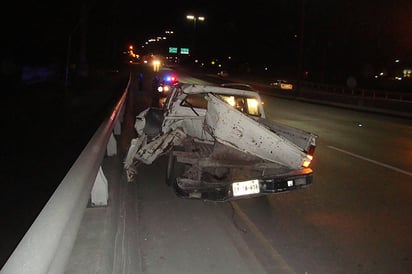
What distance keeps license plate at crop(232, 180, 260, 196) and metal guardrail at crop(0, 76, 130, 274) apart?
2.33 m

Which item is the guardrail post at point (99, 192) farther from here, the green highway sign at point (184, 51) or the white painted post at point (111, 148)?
the green highway sign at point (184, 51)

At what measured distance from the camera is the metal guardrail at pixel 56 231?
2.22 meters

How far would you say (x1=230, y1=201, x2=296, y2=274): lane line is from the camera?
479 centimetres

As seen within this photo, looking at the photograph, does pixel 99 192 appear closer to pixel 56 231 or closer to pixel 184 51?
pixel 56 231

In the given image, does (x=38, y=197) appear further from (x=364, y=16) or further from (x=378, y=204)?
(x=364, y=16)

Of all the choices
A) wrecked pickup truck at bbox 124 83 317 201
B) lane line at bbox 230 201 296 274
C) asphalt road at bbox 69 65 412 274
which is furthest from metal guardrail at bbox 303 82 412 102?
lane line at bbox 230 201 296 274

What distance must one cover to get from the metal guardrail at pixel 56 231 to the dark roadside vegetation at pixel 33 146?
2.16 m

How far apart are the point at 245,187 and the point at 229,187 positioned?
0.73 feet

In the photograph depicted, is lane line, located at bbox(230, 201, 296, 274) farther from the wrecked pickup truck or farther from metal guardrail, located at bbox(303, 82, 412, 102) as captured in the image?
metal guardrail, located at bbox(303, 82, 412, 102)

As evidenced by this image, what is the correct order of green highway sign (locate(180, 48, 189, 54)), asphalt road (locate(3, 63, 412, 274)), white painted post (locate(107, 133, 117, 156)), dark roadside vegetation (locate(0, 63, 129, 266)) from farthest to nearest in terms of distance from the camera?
green highway sign (locate(180, 48, 189, 54)), white painted post (locate(107, 133, 117, 156)), dark roadside vegetation (locate(0, 63, 129, 266)), asphalt road (locate(3, 63, 412, 274))

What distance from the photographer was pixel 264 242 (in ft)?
18.1

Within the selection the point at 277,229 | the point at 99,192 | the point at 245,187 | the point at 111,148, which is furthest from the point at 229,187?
the point at 111,148

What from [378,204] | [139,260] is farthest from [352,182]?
[139,260]

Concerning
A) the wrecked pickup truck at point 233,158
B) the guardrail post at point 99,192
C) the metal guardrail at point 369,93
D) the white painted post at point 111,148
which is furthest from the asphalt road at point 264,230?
the metal guardrail at point 369,93
